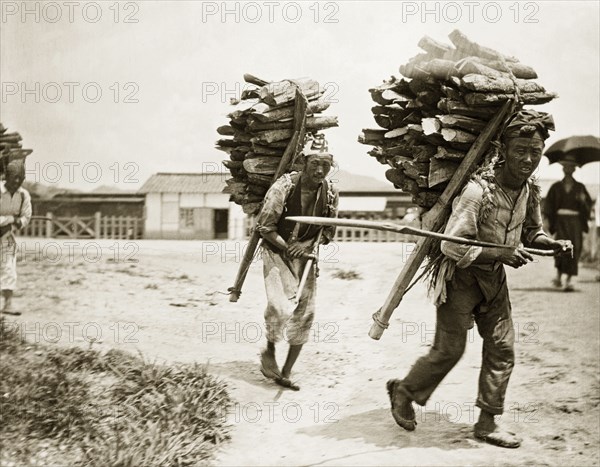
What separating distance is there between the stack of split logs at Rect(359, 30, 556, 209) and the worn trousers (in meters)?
0.51

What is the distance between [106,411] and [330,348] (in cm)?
153

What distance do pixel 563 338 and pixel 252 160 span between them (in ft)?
9.31

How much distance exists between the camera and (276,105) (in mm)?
3979

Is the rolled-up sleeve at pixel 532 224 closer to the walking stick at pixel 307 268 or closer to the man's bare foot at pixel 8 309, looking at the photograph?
the walking stick at pixel 307 268

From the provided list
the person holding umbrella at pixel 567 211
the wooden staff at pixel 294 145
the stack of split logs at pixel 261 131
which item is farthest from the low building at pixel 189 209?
the person holding umbrella at pixel 567 211

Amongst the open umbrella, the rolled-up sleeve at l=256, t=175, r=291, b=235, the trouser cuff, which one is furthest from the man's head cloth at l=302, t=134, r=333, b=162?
the open umbrella

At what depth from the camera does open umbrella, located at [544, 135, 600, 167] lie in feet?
17.2

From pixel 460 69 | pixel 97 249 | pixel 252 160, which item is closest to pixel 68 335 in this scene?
pixel 97 249

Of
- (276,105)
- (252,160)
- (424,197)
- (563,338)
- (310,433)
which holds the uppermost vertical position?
(276,105)

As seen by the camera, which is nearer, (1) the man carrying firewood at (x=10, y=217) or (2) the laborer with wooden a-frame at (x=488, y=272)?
(2) the laborer with wooden a-frame at (x=488, y=272)

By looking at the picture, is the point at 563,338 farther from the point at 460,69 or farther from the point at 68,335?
the point at 68,335

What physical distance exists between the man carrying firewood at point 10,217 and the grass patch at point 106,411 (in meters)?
0.86

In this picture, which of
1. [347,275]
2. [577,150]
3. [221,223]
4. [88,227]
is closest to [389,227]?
[347,275]

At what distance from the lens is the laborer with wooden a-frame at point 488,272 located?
329cm
